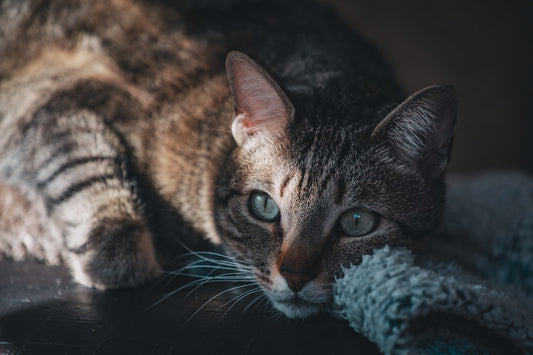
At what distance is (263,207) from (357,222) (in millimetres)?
205

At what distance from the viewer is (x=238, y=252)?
3.78 feet

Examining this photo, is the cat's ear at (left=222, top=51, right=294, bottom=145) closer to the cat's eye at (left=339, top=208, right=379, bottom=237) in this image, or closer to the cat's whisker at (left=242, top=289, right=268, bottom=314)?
the cat's eye at (left=339, top=208, right=379, bottom=237)

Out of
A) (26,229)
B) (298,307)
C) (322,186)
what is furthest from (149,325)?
(26,229)

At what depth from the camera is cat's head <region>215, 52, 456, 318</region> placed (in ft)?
3.27

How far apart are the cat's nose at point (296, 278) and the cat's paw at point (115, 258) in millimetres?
396

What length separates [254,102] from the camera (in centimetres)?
114

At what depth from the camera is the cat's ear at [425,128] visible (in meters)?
1.01

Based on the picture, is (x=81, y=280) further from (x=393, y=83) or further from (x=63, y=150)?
(x=393, y=83)

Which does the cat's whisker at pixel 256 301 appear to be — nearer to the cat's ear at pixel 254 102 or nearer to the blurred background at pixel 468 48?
the cat's ear at pixel 254 102

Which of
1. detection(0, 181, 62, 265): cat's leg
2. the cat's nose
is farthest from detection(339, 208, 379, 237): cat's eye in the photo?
detection(0, 181, 62, 265): cat's leg

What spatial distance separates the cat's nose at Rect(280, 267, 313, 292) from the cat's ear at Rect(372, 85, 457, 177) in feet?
1.10

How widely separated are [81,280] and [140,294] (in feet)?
0.53

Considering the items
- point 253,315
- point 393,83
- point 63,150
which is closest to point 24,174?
point 63,150

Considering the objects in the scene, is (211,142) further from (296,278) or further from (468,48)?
→ (468,48)
